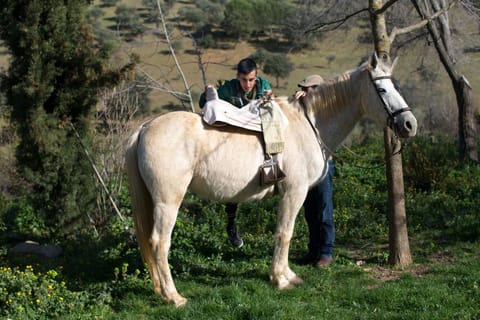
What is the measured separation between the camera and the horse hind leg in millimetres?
5211

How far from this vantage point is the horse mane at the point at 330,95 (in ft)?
18.7

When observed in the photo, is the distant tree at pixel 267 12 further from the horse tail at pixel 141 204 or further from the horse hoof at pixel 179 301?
the horse hoof at pixel 179 301

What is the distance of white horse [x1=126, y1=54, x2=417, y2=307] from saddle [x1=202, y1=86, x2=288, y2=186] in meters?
0.09

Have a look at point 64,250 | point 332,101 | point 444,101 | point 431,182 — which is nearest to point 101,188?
point 64,250

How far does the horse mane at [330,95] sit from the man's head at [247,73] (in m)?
0.65

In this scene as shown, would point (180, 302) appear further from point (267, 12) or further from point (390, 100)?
point (267, 12)

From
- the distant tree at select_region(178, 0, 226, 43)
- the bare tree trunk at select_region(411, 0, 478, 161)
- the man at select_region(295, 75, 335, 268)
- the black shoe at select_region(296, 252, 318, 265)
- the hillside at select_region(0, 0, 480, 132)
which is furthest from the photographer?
the bare tree trunk at select_region(411, 0, 478, 161)

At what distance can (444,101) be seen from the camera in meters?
21.0

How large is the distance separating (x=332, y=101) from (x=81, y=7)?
17.2ft

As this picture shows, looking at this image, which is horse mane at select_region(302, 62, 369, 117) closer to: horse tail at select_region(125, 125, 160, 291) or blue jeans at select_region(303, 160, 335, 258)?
blue jeans at select_region(303, 160, 335, 258)

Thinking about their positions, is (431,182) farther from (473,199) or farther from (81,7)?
(81,7)

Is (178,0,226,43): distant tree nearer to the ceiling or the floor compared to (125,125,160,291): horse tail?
nearer to the ceiling

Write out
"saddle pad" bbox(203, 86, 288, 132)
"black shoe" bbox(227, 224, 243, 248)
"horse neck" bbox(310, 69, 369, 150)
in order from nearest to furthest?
"saddle pad" bbox(203, 86, 288, 132) < "horse neck" bbox(310, 69, 369, 150) < "black shoe" bbox(227, 224, 243, 248)

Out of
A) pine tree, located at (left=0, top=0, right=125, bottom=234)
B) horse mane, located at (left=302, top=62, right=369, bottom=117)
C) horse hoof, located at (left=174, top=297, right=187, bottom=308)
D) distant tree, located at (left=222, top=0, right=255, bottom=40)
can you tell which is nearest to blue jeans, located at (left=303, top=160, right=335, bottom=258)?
horse mane, located at (left=302, top=62, right=369, bottom=117)
